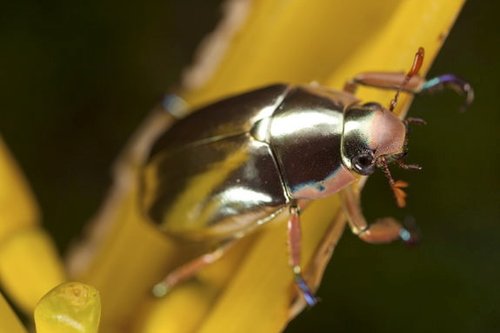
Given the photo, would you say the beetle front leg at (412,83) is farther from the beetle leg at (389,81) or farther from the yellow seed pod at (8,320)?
the yellow seed pod at (8,320)

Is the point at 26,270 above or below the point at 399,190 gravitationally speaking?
below

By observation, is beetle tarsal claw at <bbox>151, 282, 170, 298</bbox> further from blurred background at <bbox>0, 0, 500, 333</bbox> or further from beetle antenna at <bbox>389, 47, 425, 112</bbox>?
beetle antenna at <bbox>389, 47, 425, 112</bbox>

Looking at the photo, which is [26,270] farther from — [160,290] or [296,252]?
[296,252]

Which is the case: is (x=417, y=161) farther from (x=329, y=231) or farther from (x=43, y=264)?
(x=43, y=264)

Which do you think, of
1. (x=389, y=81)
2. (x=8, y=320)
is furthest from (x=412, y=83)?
(x=8, y=320)

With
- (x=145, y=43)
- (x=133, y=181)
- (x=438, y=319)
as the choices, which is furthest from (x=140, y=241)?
(x=438, y=319)
